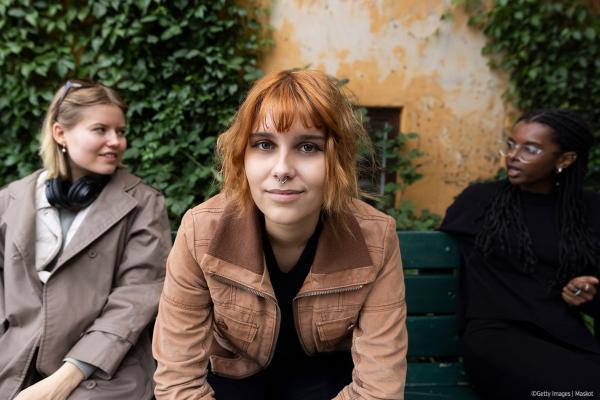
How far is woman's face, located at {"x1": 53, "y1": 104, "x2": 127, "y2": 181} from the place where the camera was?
235cm

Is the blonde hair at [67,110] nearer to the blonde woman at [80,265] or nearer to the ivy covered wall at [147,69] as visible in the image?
the blonde woman at [80,265]

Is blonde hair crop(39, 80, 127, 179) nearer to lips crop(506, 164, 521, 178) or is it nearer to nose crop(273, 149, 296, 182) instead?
nose crop(273, 149, 296, 182)

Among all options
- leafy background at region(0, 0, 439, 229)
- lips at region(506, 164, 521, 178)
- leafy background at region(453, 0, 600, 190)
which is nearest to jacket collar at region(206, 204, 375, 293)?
lips at region(506, 164, 521, 178)

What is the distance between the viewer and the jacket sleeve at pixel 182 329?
1.83 metres

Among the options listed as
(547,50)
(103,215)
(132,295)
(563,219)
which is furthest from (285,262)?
(547,50)

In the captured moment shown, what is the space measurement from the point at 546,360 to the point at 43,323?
2128 millimetres

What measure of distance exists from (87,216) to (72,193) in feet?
0.40

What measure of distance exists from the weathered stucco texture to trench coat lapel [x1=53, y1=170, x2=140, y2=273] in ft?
6.73

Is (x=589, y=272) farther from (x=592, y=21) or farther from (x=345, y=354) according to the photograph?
(x=592, y=21)

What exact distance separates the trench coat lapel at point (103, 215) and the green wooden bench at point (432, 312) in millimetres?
1343

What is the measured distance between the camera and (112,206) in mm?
2275

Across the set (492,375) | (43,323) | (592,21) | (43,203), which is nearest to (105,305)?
(43,323)

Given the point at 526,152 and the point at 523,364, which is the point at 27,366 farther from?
the point at 526,152

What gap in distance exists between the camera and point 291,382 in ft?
6.86
